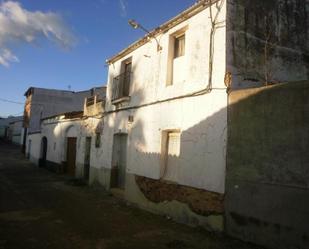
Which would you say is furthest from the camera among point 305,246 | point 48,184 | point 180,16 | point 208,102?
point 48,184

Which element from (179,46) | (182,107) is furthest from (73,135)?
(182,107)

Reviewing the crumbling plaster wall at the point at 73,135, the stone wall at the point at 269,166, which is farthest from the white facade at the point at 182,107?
the crumbling plaster wall at the point at 73,135

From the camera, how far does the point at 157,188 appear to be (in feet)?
32.3

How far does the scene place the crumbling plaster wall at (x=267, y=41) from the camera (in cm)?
806

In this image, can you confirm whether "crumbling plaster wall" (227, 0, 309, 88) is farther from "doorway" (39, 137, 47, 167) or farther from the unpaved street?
"doorway" (39, 137, 47, 167)

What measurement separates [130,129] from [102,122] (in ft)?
10.5

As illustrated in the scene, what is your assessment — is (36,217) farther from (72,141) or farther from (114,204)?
(72,141)

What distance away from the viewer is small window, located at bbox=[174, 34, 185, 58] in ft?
32.7

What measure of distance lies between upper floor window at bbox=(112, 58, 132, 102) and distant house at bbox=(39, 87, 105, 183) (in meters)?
1.69

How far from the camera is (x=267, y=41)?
855cm

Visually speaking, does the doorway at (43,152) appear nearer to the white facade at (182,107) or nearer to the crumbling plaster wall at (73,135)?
the crumbling plaster wall at (73,135)

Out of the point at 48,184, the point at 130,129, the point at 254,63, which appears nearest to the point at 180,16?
the point at 254,63

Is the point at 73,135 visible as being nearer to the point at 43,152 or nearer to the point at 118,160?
the point at 43,152

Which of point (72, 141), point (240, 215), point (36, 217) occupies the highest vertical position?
point (72, 141)
